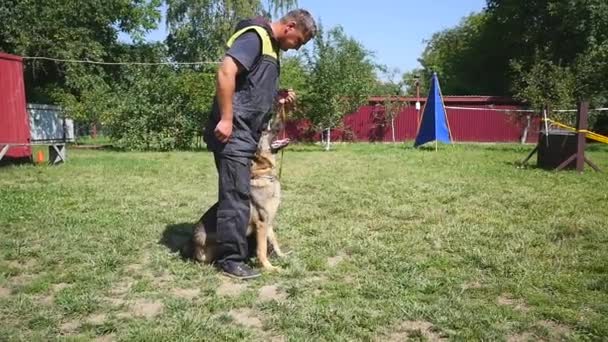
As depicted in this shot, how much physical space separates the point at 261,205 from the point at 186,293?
98 centimetres

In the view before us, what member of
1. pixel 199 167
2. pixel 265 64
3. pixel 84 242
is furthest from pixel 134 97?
pixel 265 64

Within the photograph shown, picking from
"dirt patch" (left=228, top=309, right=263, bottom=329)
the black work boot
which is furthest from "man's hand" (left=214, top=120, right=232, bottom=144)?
"dirt patch" (left=228, top=309, right=263, bottom=329)

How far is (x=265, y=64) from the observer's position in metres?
→ 4.05

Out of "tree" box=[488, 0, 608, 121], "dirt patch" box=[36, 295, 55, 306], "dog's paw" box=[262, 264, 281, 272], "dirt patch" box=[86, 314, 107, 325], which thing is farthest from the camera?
"tree" box=[488, 0, 608, 121]

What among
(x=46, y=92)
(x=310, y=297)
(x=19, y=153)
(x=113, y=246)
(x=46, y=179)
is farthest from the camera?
(x=46, y=92)

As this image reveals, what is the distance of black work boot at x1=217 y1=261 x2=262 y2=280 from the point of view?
4.16m

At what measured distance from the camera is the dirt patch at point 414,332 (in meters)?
3.07

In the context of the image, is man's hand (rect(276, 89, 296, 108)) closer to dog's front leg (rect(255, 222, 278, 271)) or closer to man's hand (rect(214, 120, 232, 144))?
man's hand (rect(214, 120, 232, 144))

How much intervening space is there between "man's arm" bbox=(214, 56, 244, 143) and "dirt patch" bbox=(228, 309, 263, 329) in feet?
4.09

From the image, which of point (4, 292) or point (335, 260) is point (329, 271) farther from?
point (4, 292)

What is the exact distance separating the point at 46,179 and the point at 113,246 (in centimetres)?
630

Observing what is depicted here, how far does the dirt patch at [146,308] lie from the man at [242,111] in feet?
2.38

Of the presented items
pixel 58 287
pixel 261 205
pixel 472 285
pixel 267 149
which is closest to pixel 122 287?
pixel 58 287

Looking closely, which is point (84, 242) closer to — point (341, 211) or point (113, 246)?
point (113, 246)
